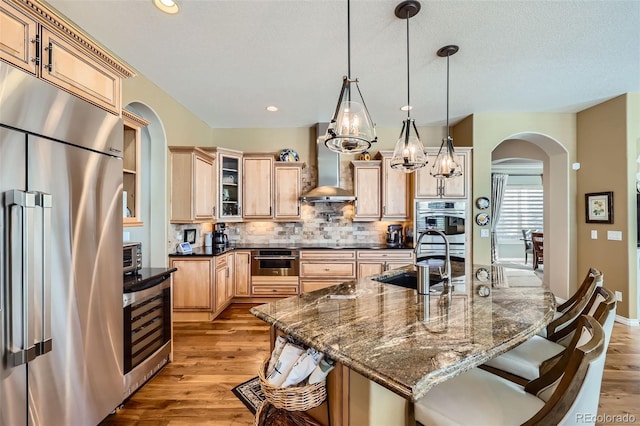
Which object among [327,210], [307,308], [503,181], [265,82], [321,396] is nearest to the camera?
[321,396]

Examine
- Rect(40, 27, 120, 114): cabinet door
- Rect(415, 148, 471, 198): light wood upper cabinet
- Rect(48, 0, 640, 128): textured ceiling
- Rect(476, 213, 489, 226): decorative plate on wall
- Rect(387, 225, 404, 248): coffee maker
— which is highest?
Rect(48, 0, 640, 128): textured ceiling

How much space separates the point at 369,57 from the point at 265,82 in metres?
1.18

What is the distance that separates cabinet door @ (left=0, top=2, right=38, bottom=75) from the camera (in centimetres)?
126

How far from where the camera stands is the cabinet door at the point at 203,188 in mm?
3666

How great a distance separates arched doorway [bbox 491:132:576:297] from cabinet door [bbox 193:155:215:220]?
4.35 metres

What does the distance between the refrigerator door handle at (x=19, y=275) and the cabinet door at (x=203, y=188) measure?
2440 millimetres

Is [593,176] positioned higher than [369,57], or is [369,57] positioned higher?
[369,57]

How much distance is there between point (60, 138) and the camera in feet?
4.62

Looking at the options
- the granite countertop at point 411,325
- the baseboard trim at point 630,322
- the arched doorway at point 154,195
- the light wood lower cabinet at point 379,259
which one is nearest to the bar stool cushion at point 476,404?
the granite countertop at point 411,325

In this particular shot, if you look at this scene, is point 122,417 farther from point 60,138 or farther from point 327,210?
point 327,210

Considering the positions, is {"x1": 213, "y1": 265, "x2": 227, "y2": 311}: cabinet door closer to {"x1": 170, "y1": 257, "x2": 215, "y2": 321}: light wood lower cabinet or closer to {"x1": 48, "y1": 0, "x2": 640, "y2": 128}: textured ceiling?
{"x1": 170, "y1": 257, "x2": 215, "y2": 321}: light wood lower cabinet

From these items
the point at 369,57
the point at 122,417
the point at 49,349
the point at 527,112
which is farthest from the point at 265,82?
the point at 527,112

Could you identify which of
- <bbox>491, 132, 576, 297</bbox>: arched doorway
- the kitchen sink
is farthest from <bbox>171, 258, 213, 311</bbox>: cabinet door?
<bbox>491, 132, 576, 297</bbox>: arched doorway

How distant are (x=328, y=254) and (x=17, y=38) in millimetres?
3540
